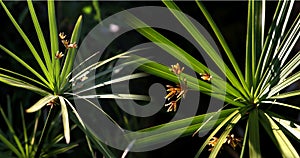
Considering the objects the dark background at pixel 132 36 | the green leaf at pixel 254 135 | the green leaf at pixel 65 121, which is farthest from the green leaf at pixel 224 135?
the dark background at pixel 132 36

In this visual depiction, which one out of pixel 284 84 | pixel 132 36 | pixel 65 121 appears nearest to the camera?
pixel 65 121

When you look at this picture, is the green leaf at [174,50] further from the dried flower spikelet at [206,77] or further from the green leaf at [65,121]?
the green leaf at [65,121]

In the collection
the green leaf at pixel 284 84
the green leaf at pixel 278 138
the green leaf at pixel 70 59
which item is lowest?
the green leaf at pixel 278 138

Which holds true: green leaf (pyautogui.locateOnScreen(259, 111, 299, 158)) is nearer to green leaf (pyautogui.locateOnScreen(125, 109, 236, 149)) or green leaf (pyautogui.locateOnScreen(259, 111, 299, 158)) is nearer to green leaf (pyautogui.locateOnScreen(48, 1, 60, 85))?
green leaf (pyautogui.locateOnScreen(125, 109, 236, 149))

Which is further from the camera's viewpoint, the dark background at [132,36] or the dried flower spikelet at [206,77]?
the dark background at [132,36]

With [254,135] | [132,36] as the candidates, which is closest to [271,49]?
[254,135]

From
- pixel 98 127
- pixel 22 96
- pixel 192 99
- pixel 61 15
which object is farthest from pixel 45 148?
pixel 61 15

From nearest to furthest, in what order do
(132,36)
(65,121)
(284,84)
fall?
(65,121)
(284,84)
(132,36)

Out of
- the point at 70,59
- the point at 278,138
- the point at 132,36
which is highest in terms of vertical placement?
the point at 132,36

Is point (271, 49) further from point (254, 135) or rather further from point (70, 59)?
point (70, 59)
